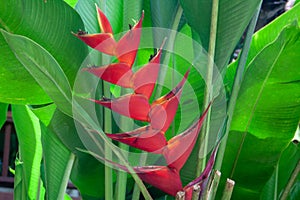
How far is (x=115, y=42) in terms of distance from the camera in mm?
814

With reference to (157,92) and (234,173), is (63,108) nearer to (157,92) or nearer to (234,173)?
(157,92)

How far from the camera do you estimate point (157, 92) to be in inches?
40.7

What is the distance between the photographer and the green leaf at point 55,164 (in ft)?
3.82

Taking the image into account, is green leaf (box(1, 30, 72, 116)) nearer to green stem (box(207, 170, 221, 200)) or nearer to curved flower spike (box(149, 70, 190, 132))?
curved flower spike (box(149, 70, 190, 132))

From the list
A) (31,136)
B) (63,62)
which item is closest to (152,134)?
(63,62)

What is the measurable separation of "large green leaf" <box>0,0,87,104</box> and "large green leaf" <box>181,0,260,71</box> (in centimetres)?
20

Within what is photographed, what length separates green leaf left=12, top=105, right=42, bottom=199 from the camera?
1268 mm

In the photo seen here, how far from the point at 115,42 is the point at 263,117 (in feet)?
1.50

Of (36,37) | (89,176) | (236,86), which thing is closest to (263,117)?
(236,86)

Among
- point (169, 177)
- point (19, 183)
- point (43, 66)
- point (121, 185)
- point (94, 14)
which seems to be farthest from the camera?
point (19, 183)

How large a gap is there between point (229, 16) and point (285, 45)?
0.43ft

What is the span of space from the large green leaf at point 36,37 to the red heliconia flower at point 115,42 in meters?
0.13

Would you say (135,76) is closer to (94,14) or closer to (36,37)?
(36,37)

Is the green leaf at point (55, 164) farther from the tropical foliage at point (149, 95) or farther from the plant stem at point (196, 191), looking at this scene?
the plant stem at point (196, 191)
